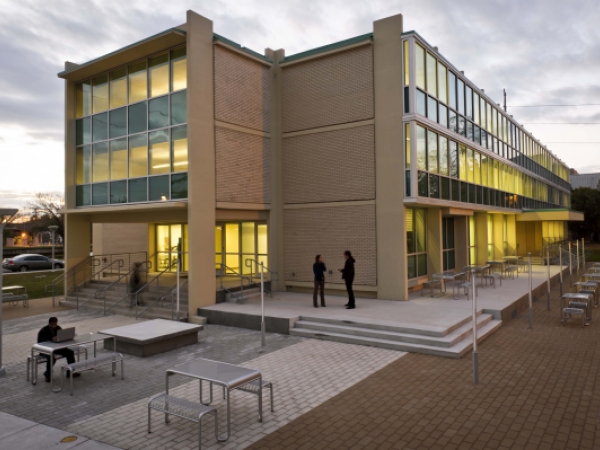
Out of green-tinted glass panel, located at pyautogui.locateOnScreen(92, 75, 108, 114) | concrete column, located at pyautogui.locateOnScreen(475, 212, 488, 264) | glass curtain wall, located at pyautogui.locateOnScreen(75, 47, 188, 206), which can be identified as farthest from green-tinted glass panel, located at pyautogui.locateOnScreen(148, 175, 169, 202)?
concrete column, located at pyautogui.locateOnScreen(475, 212, 488, 264)

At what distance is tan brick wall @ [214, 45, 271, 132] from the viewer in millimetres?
15555

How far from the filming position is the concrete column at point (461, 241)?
21.2 meters

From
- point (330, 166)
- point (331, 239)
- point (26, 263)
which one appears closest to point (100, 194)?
point (330, 166)

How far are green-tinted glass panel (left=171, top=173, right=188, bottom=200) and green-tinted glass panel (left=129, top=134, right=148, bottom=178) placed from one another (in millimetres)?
1527

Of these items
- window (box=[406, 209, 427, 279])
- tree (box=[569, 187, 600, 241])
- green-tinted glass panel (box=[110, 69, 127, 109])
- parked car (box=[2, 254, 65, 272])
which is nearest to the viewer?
window (box=[406, 209, 427, 279])

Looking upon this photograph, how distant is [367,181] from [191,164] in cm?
600

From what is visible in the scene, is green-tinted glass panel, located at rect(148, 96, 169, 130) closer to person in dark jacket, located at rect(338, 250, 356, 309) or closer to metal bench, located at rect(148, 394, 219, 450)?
person in dark jacket, located at rect(338, 250, 356, 309)

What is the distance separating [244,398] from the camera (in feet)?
24.3

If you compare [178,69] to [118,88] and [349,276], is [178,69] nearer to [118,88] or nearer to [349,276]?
[118,88]

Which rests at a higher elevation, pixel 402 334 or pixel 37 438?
pixel 402 334

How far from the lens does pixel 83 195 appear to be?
18.2 meters

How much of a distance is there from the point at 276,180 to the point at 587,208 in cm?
5372

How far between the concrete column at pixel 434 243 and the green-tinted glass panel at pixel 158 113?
10.5m

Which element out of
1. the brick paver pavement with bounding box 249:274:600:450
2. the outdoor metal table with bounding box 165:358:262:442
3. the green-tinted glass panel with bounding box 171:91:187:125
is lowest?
the brick paver pavement with bounding box 249:274:600:450
